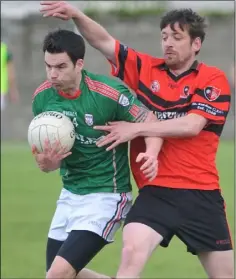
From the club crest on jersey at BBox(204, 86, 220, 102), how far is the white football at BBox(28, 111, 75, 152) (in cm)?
94

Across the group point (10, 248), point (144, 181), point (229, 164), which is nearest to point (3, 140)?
point (229, 164)

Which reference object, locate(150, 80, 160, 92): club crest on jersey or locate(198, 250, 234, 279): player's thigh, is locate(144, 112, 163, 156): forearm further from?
locate(198, 250, 234, 279): player's thigh

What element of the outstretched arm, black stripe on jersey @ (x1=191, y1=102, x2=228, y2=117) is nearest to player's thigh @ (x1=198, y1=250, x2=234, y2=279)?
black stripe on jersey @ (x1=191, y1=102, x2=228, y2=117)

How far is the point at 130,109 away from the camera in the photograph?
19.9 ft

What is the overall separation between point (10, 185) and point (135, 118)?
27.9 feet

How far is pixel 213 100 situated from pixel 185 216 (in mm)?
816

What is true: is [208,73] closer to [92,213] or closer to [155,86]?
[155,86]

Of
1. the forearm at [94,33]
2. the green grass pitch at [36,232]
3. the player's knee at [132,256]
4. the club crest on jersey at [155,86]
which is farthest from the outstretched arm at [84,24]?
the green grass pitch at [36,232]

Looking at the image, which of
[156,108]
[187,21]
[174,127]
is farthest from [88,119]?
[187,21]

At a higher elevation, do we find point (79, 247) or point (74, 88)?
point (74, 88)

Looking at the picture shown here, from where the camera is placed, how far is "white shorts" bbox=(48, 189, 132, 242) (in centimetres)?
608

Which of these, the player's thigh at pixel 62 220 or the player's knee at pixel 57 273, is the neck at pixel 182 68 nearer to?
the player's thigh at pixel 62 220

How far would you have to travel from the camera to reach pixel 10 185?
47.0 feet

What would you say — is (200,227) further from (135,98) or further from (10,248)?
(10,248)
